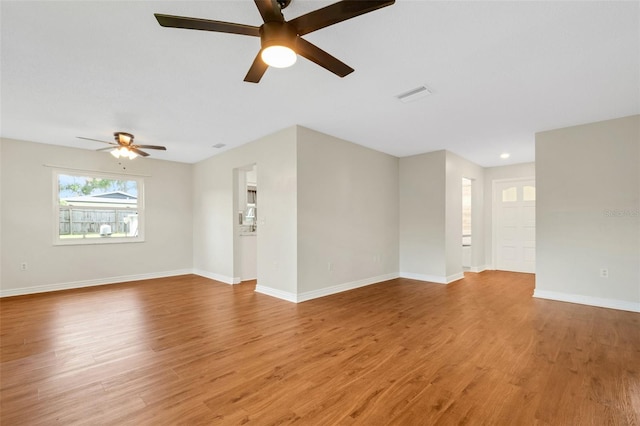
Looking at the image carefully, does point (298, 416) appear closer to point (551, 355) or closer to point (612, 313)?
point (551, 355)

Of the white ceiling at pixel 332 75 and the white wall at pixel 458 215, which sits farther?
the white wall at pixel 458 215

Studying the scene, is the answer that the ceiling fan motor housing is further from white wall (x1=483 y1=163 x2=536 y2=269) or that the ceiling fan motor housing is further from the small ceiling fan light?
white wall (x1=483 y1=163 x2=536 y2=269)

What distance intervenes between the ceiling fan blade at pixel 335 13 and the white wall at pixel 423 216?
15.3 feet

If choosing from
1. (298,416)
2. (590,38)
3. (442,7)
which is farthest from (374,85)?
(298,416)

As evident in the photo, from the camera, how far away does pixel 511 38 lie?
88.7 inches

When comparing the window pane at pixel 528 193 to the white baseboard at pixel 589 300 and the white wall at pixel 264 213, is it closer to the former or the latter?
the white baseboard at pixel 589 300

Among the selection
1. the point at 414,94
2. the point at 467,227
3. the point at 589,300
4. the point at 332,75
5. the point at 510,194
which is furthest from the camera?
the point at 467,227

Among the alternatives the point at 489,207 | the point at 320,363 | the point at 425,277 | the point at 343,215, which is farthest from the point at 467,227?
the point at 320,363

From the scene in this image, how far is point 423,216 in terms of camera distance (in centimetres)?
598

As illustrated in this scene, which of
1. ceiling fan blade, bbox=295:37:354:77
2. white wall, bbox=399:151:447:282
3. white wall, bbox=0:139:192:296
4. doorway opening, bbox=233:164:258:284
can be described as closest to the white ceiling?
ceiling fan blade, bbox=295:37:354:77

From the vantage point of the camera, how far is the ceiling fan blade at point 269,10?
1607 mm

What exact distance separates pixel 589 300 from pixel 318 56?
5080 mm

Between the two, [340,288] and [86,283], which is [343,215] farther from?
[86,283]

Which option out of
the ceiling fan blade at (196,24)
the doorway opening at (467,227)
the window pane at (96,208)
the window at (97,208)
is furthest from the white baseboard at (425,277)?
the window pane at (96,208)
